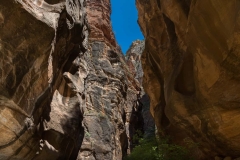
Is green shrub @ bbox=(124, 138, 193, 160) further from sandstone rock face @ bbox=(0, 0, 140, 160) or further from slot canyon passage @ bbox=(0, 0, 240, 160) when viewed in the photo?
sandstone rock face @ bbox=(0, 0, 140, 160)

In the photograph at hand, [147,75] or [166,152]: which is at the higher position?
[147,75]

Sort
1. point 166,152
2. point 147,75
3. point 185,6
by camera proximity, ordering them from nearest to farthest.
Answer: point 185,6, point 166,152, point 147,75

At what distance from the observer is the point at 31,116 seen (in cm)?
813

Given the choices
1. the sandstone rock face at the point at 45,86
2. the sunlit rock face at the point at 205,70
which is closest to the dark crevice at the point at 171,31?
the sunlit rock face at the point at 205,70

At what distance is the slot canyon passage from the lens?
7.18 meters

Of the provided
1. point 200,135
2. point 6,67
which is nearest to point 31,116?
point 6,67

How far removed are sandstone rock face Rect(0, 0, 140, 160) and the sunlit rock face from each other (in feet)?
11.9

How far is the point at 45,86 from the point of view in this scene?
8.54 meters

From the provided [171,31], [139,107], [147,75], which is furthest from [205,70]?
[139,107]

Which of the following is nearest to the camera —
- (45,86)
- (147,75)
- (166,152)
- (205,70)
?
(205,70)

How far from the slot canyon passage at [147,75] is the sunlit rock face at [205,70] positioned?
0.03m

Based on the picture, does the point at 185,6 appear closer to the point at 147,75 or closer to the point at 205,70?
the point at 205,70

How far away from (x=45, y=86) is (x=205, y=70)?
4.59 meters

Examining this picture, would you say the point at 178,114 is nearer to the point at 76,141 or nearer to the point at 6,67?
the point at 76,141
